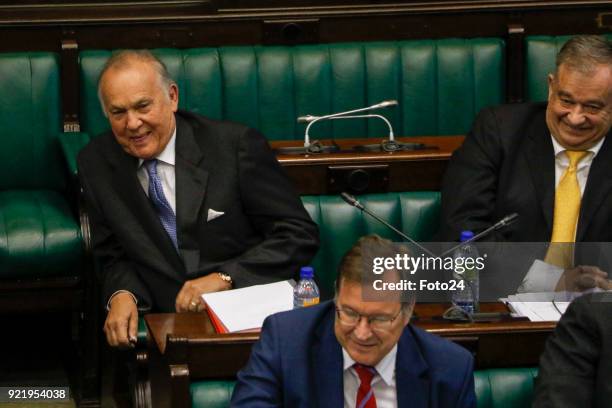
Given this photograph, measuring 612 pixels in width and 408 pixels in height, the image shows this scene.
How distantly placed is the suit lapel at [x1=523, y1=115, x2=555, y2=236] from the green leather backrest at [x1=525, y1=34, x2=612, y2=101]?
3.34 ft

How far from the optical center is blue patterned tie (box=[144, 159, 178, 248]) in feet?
10.5

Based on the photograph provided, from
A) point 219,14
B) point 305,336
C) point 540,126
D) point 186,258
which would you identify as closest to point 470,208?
point 540,126

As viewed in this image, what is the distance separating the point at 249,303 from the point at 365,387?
585 millimetres

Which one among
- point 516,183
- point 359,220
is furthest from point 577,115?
point 359,220

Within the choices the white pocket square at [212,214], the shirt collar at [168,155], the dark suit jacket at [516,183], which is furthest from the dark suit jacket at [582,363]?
the shirt collar at [168,155]

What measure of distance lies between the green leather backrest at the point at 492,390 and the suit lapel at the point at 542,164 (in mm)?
622

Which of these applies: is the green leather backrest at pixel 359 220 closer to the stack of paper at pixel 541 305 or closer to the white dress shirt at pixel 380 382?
the stack of paper at pixel 541 305

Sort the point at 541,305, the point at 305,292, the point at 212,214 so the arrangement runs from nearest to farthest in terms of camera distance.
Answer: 1. the point at 541,305
2. the point at 305,292
3. the point at 212,214

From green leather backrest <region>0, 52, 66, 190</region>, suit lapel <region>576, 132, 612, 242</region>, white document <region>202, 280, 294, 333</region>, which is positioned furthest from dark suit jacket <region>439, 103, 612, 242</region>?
green leather backrest <region>0, 52, 66, 190</region>

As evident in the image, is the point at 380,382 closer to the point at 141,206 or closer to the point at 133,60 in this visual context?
the point at 141,206

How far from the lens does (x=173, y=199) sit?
10.6 ft

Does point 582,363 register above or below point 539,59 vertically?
below

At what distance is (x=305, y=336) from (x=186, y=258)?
93cm

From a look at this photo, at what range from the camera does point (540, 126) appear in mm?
3273
